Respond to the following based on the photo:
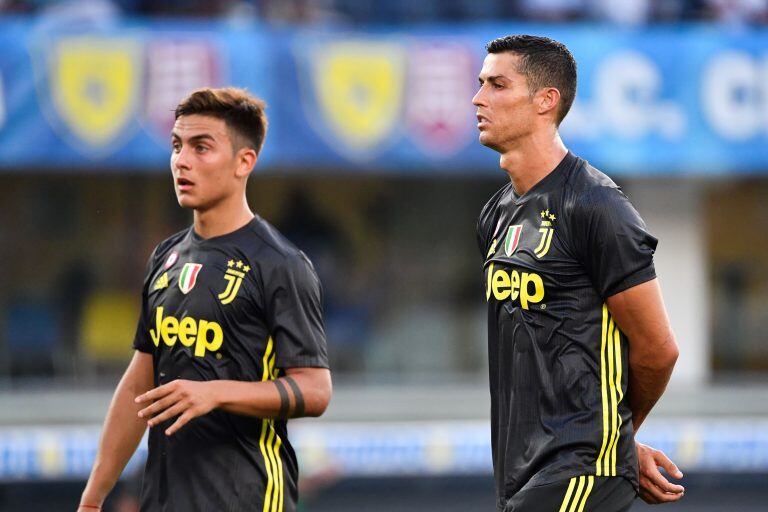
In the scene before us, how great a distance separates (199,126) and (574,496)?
1.63m

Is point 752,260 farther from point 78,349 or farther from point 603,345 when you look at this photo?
point 603,345

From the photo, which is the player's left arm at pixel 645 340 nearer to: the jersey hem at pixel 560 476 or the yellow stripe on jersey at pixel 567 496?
the jersey hem at pixel 560 476

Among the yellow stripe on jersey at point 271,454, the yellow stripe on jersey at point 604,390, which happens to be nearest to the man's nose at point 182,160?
the yellow stripe on jersey at point 271,454

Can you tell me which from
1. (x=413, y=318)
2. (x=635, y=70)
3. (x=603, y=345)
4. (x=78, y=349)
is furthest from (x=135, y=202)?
(x=603, y=345)

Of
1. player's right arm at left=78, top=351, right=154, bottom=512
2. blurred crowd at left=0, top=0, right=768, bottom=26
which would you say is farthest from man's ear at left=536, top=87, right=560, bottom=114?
blurred crowd at left=0, top=0, right=768, bottom=26

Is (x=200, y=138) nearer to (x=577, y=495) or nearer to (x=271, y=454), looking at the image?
(x=271, y=454)

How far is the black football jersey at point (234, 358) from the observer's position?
405cm

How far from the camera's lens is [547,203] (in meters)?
3.81

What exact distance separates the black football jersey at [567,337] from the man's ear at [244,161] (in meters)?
0.93

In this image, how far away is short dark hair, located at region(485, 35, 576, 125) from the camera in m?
3.88

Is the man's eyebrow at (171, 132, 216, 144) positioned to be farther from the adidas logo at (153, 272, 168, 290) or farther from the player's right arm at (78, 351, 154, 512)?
the player's right arm at (78, 351, 154, 512)

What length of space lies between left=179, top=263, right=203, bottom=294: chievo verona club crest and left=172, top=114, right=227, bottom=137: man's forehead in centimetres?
41

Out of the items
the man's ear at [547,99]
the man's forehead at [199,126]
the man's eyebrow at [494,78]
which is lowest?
the man's forehead at [199,126]

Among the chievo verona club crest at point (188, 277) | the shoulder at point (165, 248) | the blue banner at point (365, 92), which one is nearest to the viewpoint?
the chievo verona club crest at point (188, 277)
